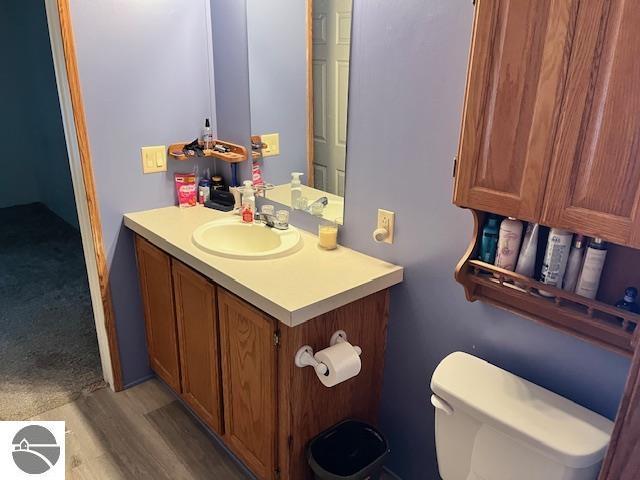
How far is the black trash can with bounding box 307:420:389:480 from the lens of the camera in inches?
68.2

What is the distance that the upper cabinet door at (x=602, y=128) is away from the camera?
3.10ft

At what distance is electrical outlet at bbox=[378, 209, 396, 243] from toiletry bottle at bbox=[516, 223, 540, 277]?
51 cm

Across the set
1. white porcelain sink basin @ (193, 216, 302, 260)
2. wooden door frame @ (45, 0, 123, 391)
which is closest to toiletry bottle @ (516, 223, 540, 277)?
white porcelain sink basin @ (193, 216, 302, 260)

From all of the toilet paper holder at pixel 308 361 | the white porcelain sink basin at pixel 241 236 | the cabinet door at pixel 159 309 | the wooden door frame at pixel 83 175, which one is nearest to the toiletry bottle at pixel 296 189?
the white porcelain sink basin at pixel 241 236

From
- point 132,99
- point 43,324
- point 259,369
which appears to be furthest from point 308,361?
point 43,324

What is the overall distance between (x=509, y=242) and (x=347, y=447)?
995 millimetres

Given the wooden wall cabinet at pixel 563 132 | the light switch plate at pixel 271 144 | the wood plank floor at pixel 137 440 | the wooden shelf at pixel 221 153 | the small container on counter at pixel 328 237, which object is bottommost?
the wood plank floor at pixel 137 440

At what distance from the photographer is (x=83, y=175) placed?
212 centimetres

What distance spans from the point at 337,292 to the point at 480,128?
2.16 ft

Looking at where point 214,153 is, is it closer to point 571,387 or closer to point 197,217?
point 197,217

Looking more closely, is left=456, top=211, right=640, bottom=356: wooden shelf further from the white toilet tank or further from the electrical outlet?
the electrical outlet

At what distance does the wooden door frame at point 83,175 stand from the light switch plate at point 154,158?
0.23 meters

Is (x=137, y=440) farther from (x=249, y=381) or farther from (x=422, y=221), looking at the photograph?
(x=422, y=221)

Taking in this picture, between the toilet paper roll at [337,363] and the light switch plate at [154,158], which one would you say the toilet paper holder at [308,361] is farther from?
the light switch plate at [154,158]
